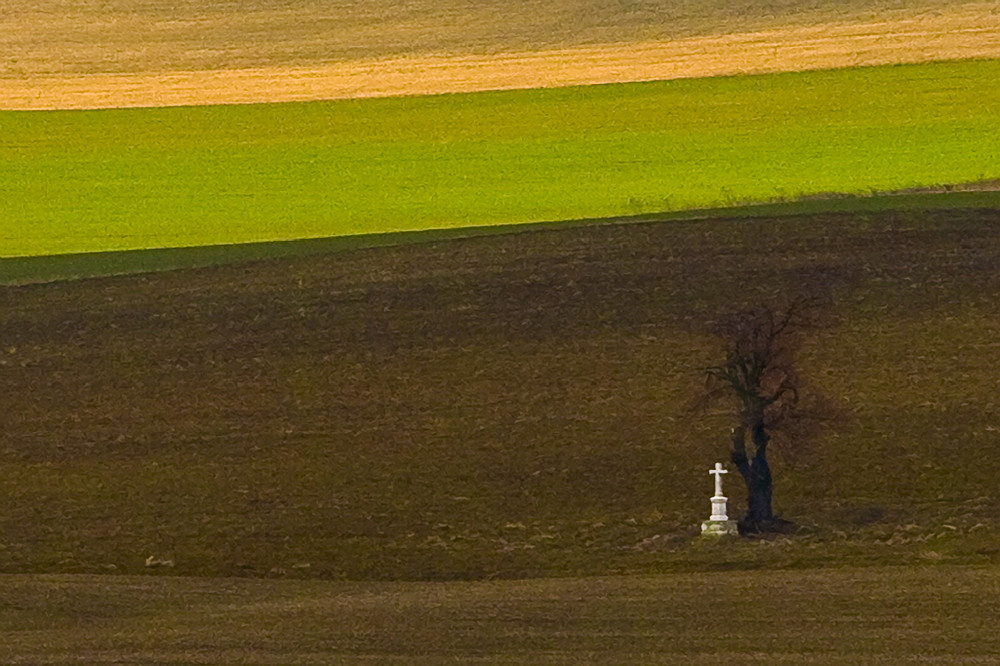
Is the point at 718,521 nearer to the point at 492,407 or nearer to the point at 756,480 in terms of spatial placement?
the point at 756,480

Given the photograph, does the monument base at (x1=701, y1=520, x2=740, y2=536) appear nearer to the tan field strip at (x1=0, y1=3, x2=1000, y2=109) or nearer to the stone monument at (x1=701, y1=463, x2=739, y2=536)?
the stone monument at (x1=701, y1=463, x2=739, y2=536)

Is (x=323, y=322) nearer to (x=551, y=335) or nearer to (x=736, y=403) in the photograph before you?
(x=551, y=335)

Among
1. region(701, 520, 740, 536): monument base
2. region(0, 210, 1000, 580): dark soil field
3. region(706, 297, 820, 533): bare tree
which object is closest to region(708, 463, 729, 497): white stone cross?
region(706, 297, 820, 533): bare tree

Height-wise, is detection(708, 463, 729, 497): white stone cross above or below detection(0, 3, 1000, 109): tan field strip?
below

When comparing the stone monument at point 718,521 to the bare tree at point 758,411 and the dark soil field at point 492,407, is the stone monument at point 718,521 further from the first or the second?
the dark soil field at point 492,407

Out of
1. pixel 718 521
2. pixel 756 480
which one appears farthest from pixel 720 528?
pixel 756 480

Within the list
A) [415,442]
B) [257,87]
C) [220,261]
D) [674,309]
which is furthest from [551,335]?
[257,87]
